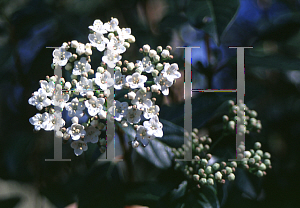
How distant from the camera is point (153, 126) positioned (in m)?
0.74

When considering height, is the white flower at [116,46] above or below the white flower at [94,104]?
above

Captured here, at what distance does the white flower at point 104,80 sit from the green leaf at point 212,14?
36 cm

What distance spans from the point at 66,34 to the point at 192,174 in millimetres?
802

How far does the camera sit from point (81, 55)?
2.58 feet

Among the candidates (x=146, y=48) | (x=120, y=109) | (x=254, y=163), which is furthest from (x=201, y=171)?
(x=146, y=48)

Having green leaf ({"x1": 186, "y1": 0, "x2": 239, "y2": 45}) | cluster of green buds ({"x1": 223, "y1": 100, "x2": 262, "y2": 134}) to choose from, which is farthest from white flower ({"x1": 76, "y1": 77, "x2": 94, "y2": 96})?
cluster of green buds ({"x1": 223, "y1": 100, "x2": 262, "y2": 134})

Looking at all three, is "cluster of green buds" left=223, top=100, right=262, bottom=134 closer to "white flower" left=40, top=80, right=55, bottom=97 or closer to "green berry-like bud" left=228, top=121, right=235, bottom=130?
"green berry-like bud" left=228, top=121, right=235, bottom=130

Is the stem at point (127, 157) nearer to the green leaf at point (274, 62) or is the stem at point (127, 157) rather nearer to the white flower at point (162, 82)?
the white flower at point (162, 82)

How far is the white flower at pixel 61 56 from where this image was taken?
77 cm

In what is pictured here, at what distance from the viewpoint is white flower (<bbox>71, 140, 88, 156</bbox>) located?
78cm

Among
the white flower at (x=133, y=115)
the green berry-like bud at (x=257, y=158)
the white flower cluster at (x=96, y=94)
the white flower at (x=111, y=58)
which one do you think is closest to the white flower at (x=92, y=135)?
the white flower cluster at (x=96, y=94)

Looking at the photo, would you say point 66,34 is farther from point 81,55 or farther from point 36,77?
point 81,55

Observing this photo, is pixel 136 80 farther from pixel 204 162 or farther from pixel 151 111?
pixel 204 162

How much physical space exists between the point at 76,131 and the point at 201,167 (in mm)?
462
